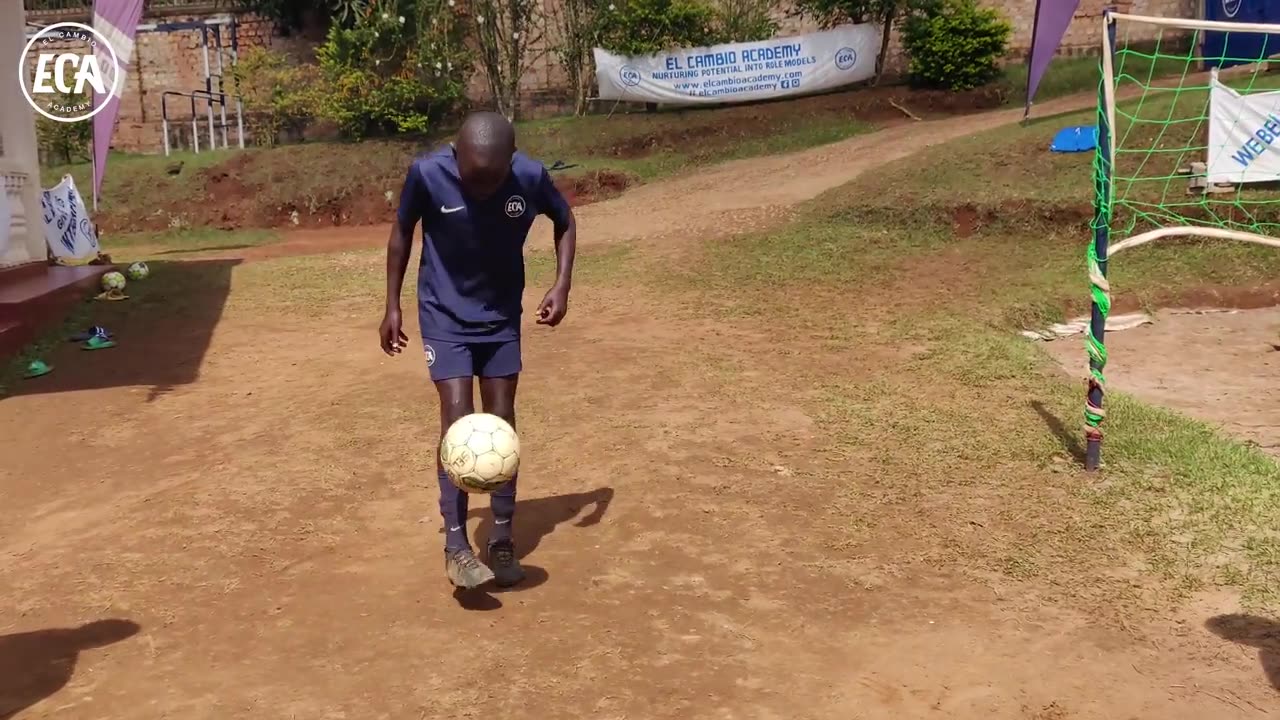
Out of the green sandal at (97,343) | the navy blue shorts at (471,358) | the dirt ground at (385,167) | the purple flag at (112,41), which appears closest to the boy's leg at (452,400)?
the navy blue shorts at (471,358)

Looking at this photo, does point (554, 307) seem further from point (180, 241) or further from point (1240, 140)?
point (180, 241)

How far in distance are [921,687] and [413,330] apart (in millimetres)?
7078

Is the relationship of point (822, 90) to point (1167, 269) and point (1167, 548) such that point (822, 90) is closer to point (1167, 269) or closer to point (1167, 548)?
point (1167, 269)

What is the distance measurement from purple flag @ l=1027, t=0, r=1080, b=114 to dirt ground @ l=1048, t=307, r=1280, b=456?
22.2ft

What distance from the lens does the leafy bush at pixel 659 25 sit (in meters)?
22.0

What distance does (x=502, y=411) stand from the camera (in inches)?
181

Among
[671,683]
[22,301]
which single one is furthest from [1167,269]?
[22,301]

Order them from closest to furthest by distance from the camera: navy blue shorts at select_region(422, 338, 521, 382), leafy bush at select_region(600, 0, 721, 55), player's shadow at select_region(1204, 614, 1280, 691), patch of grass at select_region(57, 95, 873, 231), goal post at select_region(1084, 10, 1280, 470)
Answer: player's shadow at select_region(1204, 614, 1280, 691) → navy blue shorts at select_region(422, 338, 521, 382) → goal post at select_region(1084, 10, 1280, 470) → patch of grass at select_region(57, 95, 873, 231) → leafy bush at select_region(600, 0, 721, 55)

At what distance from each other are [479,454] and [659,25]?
19.5 metres

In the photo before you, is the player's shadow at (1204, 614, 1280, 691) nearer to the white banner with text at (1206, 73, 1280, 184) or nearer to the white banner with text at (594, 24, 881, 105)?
the white banner with text at (1206, 73, 1280, 184)

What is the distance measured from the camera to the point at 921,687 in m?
3.56

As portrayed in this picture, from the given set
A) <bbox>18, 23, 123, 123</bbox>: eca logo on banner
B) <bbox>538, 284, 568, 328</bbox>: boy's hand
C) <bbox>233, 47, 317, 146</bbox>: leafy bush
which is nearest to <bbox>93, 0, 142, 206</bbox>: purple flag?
<bbox>18, 23, 123, 123</bbox>: eca logo on banner

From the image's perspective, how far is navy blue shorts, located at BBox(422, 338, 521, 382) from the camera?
443 cm

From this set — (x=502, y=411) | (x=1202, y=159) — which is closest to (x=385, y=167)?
(x=1202, y=159)
